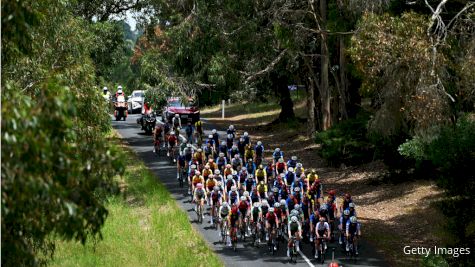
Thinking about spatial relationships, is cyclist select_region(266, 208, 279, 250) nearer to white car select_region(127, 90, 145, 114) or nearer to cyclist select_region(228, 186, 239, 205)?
cyclist select_region(228, 186, 239, 205)

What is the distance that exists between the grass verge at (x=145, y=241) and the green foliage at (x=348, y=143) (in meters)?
7.81

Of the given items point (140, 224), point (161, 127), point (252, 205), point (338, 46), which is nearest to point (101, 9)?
point (161, 127)

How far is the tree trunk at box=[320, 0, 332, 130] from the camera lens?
118 ft

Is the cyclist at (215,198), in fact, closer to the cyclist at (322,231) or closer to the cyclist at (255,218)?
the cyclist at (255,218)

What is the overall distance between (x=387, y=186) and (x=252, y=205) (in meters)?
8.88

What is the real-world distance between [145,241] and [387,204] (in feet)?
29.5

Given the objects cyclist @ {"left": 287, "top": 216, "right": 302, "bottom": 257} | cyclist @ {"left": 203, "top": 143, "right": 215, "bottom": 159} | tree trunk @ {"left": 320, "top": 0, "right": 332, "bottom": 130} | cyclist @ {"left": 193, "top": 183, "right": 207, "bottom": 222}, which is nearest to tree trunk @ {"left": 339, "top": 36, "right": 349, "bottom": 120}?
tree trunk @ {"left": 320, "top": 0, "right": 332, "bottom": 130}

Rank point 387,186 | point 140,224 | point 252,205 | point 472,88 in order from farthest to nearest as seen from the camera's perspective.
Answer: point 387,186 → point 140,224 → point 252,205 → point 472,88

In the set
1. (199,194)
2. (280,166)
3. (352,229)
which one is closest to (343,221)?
(352,229)

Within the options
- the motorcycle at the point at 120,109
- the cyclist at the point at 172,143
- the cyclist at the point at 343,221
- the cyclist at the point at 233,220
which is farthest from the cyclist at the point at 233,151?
the motorcycle at the point at 120,109

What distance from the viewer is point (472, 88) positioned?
20.5m

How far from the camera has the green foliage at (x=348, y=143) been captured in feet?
113

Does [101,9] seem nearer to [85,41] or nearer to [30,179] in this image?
[85,41]

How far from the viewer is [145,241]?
24.2m
